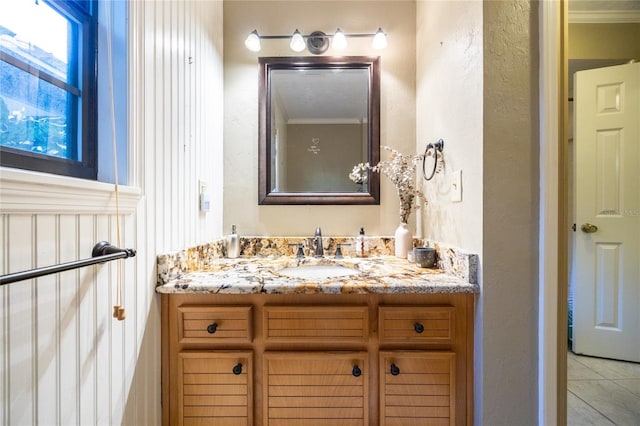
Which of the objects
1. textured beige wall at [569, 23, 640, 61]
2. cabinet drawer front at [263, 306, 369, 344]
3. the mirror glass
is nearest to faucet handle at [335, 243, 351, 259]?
the mirror glass

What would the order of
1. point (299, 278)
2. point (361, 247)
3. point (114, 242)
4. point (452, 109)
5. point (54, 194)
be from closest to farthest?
point (54, 194) → point (114, 242) → point (299, 278) → point (452, 109) → point (361, 247)

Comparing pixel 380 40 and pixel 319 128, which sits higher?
pixel 380 40

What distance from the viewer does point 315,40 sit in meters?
1.55

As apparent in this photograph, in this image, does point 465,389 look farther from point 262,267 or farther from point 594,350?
point 594,350

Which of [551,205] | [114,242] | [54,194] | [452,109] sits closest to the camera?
[54,194]

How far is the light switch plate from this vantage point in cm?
105

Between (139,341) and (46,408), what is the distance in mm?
285

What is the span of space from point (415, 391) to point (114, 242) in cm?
109

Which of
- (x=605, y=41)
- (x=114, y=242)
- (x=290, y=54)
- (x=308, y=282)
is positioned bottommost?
(x=308, y=282)

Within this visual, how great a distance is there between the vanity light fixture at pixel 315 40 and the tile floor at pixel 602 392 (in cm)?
216

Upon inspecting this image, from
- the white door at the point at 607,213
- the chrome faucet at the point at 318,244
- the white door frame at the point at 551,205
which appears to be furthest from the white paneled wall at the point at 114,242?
the white door at the point at 607,213

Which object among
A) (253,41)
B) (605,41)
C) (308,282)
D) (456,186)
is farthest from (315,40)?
(605,41)

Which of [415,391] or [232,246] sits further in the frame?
[232,246]

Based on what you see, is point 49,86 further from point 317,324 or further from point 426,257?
point 426,257
